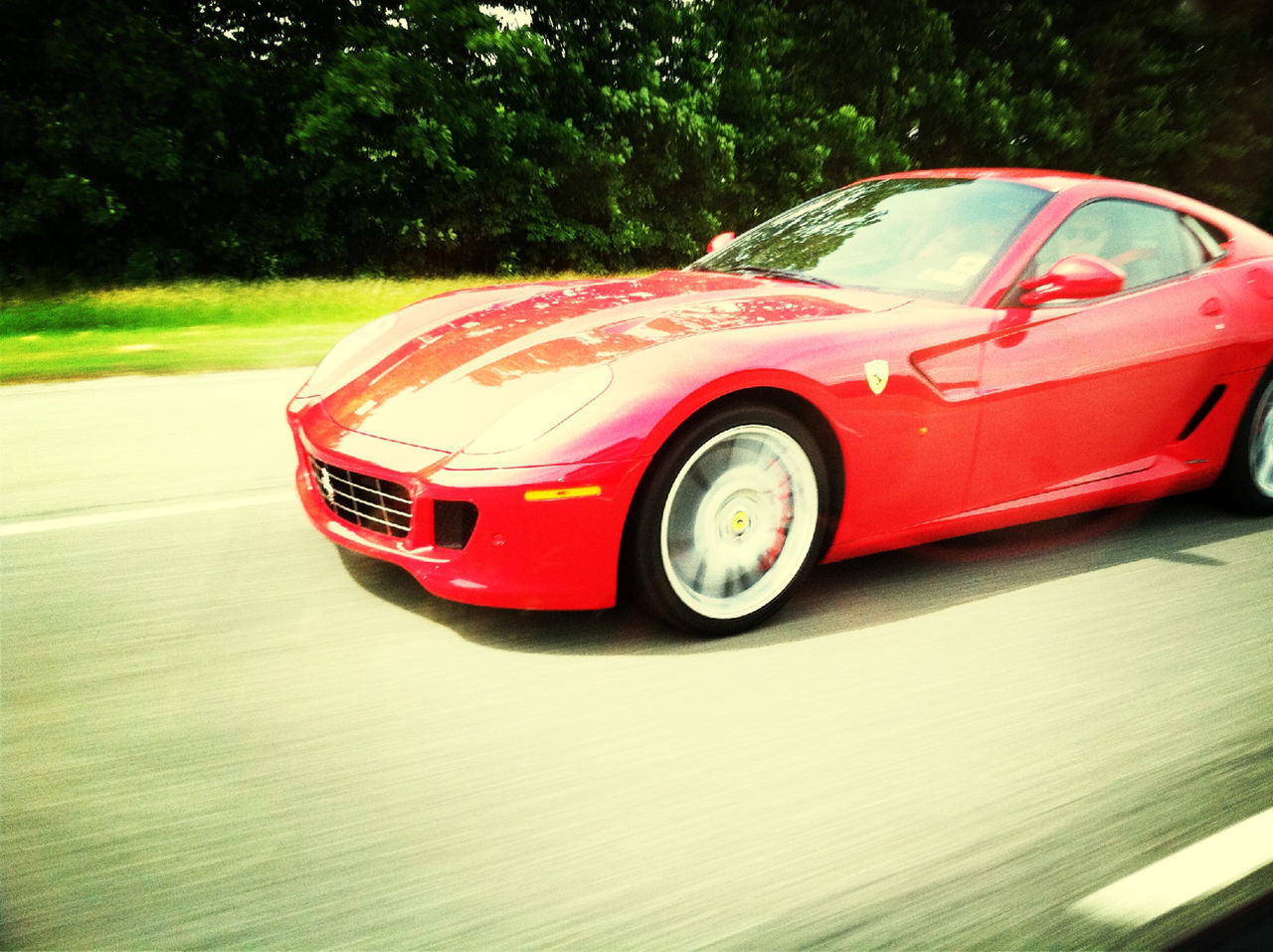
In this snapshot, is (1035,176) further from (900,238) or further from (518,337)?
(518,337)

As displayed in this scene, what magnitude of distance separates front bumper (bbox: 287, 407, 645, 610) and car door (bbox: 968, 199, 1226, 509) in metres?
1.27

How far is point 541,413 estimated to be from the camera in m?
3.02

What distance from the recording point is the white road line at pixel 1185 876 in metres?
2.01

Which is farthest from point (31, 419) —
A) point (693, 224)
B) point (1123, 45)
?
point (1123, 45)

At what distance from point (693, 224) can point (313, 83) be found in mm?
7605

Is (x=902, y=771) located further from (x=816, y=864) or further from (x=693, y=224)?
(x=693, y=224)

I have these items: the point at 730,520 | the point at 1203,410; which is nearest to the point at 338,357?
the point at 730,520

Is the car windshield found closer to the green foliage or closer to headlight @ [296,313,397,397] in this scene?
headlight @ [296,313,397,397]

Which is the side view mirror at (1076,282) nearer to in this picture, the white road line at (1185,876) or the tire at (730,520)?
the tire at (730,520)

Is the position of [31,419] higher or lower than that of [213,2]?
lower

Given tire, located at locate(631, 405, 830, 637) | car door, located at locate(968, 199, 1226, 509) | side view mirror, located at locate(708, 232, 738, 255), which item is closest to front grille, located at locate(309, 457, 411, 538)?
tire, located at locate(631, 405, 830, 637)

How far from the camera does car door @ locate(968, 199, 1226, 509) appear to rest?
3.56 meters

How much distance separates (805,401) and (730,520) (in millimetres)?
397

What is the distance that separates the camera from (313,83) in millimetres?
20812
